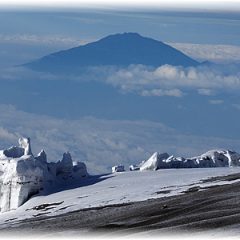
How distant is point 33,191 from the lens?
59.9m

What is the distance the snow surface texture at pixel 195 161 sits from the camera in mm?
64438

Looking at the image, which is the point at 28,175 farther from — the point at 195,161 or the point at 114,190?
the point at 195,161

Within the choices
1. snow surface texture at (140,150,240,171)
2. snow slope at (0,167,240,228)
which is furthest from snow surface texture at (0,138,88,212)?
snow surface texture at (140,150,240,171)

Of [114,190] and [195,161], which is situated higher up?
[195,161]

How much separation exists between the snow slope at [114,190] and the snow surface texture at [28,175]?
0.87 meters

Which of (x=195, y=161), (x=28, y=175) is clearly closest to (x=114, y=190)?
(x=28, y=175)

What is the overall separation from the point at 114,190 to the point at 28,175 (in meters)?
6.74

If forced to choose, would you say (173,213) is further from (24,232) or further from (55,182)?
(55,182)

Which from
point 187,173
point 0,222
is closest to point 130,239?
point 0,222

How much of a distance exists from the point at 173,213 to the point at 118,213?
3.68 metres

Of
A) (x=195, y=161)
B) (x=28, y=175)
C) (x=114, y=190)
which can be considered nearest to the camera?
(x=114, y=190)

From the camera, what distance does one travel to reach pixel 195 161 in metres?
67.2

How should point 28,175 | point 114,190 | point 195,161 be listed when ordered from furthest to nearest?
point 195,161
point 28,175
point 114,190

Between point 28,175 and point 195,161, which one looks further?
point 195,161
